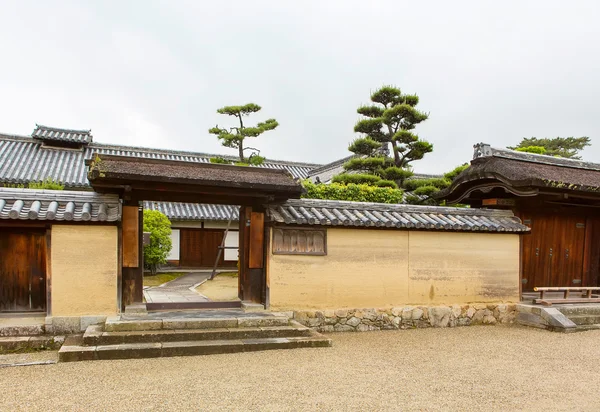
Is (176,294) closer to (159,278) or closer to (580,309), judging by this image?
(159,278)

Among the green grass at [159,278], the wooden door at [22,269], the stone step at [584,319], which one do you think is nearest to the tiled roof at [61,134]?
the green grass at [159,278]

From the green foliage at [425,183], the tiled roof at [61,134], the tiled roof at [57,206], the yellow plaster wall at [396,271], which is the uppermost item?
the tiled roof at [61,134]

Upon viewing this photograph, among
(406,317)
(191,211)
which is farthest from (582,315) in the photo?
(191,211)

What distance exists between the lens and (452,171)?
603 inches

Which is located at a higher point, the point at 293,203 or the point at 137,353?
the point at 293,203

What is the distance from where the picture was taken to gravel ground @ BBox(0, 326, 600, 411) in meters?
4.91

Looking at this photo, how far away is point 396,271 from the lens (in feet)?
31.2

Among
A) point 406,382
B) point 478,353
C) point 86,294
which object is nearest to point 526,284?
point 478,353

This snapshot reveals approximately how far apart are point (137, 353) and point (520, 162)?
1031cm

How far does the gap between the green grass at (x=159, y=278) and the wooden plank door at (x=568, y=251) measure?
11585 millimetres

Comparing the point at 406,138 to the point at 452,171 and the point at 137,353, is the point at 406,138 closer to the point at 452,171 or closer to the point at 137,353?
the point at 452,171

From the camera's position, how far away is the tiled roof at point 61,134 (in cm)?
2066

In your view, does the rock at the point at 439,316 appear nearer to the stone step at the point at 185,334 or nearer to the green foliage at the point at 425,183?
the stone step at the point at 185,334

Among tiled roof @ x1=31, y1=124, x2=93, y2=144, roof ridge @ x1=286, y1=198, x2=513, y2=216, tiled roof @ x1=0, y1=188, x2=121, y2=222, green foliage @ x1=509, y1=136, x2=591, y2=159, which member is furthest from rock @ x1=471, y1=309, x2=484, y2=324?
green foliage @ x1=509, y1=136, x2=591, y2=159
